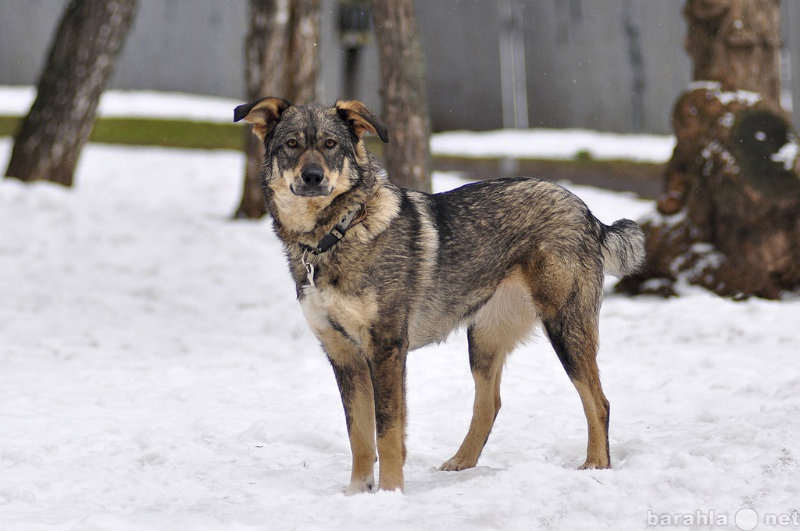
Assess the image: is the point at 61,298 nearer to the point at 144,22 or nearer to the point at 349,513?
the point at 349,513

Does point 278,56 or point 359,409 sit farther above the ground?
point 278,56

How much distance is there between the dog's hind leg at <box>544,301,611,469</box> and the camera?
501cm

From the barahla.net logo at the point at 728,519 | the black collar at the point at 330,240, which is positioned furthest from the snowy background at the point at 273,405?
the black collar at the point at 330,240

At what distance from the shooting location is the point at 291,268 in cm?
492

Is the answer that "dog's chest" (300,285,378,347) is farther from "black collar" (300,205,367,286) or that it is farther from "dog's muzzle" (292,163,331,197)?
→ "dog's muzzle" (292,163,331,197)

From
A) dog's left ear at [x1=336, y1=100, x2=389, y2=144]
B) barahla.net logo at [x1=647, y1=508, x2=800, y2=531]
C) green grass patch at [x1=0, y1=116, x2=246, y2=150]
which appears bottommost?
barahla.net logo at [x1=647, y1=508, x2=800, y2=531]

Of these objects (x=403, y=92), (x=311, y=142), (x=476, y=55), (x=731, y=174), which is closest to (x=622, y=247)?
(x=311, y=142)

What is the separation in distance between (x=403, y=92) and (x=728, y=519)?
5.94 m

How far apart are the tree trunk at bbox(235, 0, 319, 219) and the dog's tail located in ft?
23.0

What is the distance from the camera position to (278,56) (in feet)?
39.1

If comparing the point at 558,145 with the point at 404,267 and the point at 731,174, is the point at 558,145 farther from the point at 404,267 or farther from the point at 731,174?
the point at 404,267

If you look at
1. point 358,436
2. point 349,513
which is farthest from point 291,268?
point 349,513

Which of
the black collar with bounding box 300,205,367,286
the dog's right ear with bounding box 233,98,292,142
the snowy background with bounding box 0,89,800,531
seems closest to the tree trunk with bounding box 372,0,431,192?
the snowy background with bounding box 0,89,800,531

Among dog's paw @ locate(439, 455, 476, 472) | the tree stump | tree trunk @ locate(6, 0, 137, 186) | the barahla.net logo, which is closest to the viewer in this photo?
the barahla.net logo
